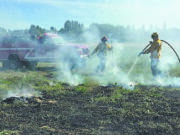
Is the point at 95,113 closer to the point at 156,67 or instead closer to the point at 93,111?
the point at 93,111

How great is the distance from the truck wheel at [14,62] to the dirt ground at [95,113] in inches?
287

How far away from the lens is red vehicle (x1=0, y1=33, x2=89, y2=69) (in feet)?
47.5

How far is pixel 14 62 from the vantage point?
15.2 meters

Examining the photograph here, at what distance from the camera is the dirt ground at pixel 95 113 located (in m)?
5.33

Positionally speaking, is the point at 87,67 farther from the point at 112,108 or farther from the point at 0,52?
the point at 112,108

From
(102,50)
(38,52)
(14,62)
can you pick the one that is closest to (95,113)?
(102,50)

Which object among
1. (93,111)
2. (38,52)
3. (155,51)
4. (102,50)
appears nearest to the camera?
(93,111)

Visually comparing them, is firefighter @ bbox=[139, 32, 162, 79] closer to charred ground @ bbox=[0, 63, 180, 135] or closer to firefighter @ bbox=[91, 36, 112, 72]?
charred ground @ bbox=[0, 63, 180, 135]

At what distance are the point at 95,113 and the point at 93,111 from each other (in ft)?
0.60

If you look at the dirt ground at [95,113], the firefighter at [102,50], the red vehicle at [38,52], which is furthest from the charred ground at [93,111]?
the red vehicle at [38,52]

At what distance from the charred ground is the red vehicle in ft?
17.4

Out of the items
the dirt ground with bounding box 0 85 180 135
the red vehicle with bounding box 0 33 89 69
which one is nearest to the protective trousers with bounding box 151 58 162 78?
the dirt ground with bounding box 0 85 180 135

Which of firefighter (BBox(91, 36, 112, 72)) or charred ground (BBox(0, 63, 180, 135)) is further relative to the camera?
firefighter (BBox(91, 36, 112, 72))

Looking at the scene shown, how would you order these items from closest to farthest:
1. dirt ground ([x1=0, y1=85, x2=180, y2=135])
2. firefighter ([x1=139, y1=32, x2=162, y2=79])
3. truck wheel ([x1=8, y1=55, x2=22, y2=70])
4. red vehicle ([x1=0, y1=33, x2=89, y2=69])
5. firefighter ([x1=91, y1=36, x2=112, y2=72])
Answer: dirt ground ([x1=0, y1=85, x2=180, y2=135]) → firefighter ([x1=139, y1=32, x2=162, y2=79]) → firefighter ([x1=91, y1=36, x2=112, y2=72]) → red vehicle ([x1=0, y1=33, x2=89, y2=69]) → truck wheel ([x1=8, y1=55, x2=22, y2=70])
